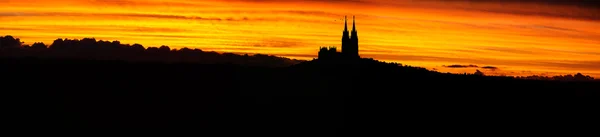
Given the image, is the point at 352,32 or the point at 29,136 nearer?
the point at 352,32

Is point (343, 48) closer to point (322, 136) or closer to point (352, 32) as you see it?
point (352, 32)

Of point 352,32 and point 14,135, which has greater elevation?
point 352,32

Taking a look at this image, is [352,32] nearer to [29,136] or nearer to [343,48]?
[343,48]

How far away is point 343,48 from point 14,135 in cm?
6123

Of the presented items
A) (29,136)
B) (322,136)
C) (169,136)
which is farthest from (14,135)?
(322,136)

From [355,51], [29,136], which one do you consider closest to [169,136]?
[29,136]

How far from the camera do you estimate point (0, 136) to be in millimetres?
193625

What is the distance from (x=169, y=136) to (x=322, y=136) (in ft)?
89.8

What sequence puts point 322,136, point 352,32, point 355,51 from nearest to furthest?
point 352,32
point 355,51
point 322,136

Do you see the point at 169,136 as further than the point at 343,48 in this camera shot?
Yes

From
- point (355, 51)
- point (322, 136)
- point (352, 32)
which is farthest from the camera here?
point (322, 136)

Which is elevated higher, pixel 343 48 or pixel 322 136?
pixel 343 48

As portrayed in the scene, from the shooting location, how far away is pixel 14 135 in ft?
648

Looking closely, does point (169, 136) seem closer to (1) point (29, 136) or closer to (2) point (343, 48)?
(1) point (29, 136)
